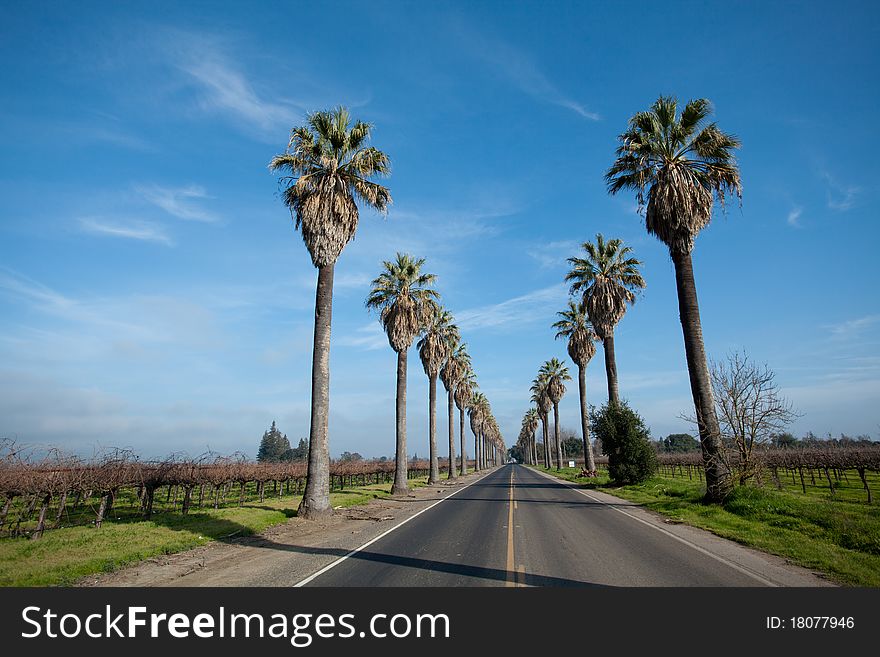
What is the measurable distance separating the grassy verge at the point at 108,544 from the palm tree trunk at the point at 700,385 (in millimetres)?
16166

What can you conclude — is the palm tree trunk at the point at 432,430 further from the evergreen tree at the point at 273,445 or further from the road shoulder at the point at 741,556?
the evergreen tree at the point at 273,445

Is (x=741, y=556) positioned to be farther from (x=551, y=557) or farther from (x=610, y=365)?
(x=610, y=365)

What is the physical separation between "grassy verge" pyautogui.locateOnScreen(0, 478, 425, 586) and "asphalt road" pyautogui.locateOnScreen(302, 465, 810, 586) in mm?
5503

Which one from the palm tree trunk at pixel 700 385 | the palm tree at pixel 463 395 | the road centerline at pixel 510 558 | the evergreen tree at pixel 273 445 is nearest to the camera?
the road centerline at pixel 510 558

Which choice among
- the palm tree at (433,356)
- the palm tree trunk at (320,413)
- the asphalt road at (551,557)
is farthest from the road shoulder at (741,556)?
the palm tree at (433,356)

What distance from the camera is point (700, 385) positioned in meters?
18.3

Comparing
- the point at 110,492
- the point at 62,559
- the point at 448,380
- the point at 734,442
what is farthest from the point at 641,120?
the point at 448,380

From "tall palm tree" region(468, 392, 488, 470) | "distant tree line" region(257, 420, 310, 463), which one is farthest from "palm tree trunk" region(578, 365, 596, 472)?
"distant tree line" region(257, 420, 310, 463)

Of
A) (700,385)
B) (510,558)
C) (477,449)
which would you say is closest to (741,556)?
(510,558)

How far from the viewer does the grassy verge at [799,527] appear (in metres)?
9.17

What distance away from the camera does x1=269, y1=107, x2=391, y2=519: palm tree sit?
20.0m
